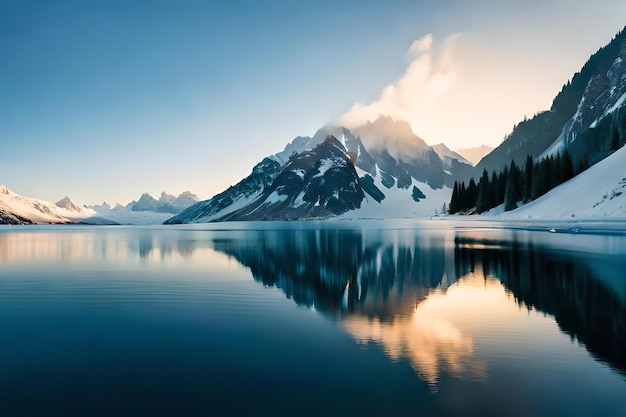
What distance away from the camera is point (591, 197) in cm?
9744

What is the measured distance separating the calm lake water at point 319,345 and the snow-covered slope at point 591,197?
7001 cm

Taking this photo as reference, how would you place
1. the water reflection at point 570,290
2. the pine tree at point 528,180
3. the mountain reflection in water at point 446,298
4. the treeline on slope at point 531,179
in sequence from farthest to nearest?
1. the pine tree at point 528,180
2. the treeline on slope at point 531,179
3. the water reflection at point 570,290
4. the mountain reflection in water at point 446,298

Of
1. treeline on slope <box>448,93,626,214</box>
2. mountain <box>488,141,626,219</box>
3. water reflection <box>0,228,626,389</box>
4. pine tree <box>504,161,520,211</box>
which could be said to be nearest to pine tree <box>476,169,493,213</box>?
treeline on slope <box>448,93,626,214</box>

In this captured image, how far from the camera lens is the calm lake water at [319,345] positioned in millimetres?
10078

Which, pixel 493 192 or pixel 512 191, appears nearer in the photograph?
pixel 512 191

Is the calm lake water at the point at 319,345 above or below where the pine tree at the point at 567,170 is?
below

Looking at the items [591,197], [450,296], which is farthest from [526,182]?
[450,296]

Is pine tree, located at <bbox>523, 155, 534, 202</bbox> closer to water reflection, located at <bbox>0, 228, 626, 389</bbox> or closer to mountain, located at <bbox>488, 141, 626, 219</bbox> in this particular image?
mountain, located at <bbox>488, 141, 626, 219</bbox>

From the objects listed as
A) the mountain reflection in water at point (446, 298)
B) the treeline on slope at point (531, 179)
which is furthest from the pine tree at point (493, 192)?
the mountain reflection in water at point (446, 298)

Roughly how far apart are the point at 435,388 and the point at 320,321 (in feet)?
26.0

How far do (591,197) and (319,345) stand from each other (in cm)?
10332

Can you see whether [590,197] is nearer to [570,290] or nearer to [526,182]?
[526,182]

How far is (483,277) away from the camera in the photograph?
97.3 feet

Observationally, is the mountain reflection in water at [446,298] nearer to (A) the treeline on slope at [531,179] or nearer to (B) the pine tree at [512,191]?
(A) the treeline on slope at [531,179]
